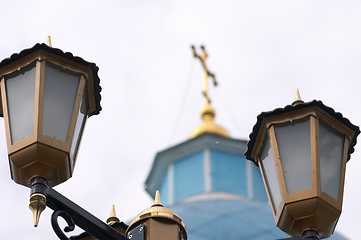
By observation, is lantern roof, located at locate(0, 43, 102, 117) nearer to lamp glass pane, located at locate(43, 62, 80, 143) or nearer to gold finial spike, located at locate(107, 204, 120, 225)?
lamp glass pane, located at locate(43, 62, 80, 143)

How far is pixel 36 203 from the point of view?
464cm

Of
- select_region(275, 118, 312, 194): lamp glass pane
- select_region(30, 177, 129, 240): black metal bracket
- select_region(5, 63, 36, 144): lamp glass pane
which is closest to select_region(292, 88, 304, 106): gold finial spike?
select_region(275, 118, 312, 194): lamp glass pane

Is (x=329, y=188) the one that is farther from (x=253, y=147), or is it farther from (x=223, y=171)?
(x=223, y=171)

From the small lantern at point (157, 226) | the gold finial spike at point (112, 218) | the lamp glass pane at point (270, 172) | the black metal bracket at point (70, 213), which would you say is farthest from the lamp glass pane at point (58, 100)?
the lamp glass pane at point (270, 172)

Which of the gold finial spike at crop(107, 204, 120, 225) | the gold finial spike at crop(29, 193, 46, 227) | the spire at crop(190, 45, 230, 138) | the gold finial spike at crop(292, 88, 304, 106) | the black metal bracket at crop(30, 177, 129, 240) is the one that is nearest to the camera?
the gold finial spike at crop(29, 193, 46, 227)

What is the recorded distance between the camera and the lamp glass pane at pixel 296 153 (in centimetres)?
486

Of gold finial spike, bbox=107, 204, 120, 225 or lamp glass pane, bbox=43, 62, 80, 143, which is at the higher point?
lamp glass pane, bbox=43, 62, 80, 143

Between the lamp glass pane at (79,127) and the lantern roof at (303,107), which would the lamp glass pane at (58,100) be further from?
the lantern roof at (303,107)

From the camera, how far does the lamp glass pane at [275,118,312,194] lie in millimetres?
4855

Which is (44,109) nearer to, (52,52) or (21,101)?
(21,101)

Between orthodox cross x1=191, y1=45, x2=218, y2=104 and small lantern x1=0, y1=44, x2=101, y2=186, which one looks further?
orthodox cross x1=191, y1=45, x2=218, y2=104

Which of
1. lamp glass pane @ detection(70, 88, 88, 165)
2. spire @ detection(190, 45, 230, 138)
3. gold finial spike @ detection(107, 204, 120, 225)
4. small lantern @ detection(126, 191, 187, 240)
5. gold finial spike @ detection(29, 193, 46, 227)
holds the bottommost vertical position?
gold finial spike @ detection(29, 193, 46, 227)

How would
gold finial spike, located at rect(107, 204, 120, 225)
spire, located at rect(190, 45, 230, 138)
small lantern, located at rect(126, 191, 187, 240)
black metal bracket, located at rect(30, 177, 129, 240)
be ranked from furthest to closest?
1. spire, located at rect(190, 45, 230, 138)
2. gold finial spike, located at rect(107, 204, 120, 225)
3. small lantern, located at rect(126, 191, 187, 240)
4. black metal bracket, located at rect(30, 177, 129, 240)

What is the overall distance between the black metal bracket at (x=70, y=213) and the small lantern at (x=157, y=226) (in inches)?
8.1
